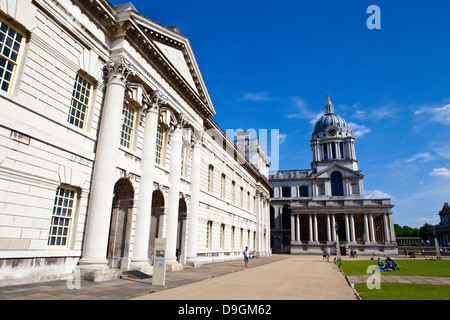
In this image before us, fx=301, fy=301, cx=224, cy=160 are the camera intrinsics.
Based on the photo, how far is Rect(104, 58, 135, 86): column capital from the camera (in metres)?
13.6

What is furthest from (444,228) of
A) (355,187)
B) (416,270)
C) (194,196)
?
(194,196)

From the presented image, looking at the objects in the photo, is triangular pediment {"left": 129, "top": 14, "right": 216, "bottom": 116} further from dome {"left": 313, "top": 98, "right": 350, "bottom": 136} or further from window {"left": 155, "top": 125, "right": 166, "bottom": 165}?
dome {"left": 313, "top": 98, "right": 350, "bottom": 136}

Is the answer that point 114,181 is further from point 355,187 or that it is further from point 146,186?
point 355,187

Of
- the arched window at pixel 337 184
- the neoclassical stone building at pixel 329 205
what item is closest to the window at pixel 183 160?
the neoclassical stone building at pixel 329 205

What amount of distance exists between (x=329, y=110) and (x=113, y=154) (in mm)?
85809

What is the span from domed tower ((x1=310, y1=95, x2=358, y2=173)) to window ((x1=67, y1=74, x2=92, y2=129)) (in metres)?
69.4

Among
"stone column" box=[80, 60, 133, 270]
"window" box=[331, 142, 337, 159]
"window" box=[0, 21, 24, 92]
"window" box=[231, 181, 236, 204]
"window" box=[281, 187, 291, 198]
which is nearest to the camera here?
"window" box=[0, 21, 24, 92]

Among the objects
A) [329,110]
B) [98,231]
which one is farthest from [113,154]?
[329,110]

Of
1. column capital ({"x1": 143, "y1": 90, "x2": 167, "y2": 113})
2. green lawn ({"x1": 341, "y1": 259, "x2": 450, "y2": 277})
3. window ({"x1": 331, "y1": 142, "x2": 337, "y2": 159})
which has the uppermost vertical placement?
window ({"x1": 331, "y1": 142, "x2": 337, "y2": 159})

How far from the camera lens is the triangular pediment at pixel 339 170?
6875 cm

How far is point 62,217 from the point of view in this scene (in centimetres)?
1142

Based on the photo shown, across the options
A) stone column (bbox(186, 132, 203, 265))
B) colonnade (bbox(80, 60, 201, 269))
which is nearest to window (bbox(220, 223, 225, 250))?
stone column (bbox(186, 132, 203, 265))

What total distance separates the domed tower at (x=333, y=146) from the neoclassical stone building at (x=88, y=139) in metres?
60.9
